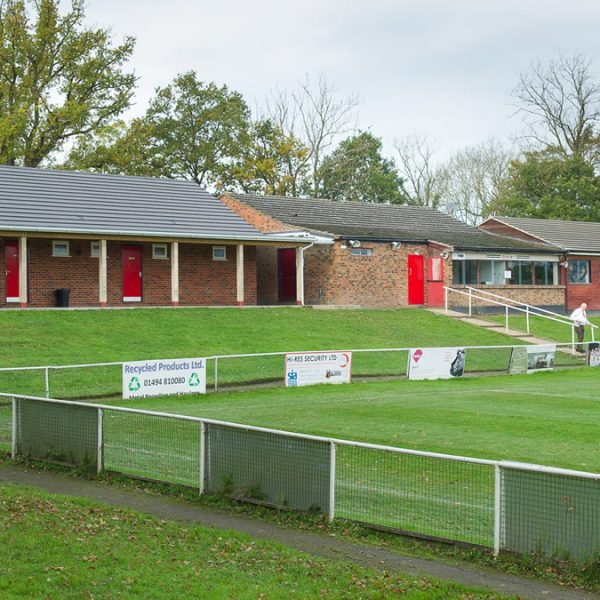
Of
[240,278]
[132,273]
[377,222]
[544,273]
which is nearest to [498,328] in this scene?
[240,278]

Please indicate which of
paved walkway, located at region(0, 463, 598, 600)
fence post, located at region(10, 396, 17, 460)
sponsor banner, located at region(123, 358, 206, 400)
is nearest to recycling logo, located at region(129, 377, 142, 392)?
sponsor banner, located at region(123, 358, 206, 400)

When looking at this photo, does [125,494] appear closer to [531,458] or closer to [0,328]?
[531,458]

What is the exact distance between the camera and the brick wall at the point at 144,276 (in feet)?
116

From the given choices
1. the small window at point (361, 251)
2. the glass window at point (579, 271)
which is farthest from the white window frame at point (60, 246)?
the glass window at point (579, 271)

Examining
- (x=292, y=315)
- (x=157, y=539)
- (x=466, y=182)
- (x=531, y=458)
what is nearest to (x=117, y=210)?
(x=292, y=315)

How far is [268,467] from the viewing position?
1162 cm

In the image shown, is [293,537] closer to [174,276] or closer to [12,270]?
[174,276]

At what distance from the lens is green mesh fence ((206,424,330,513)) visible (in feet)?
36.4

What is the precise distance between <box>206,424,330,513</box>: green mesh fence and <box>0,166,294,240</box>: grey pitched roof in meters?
23.1

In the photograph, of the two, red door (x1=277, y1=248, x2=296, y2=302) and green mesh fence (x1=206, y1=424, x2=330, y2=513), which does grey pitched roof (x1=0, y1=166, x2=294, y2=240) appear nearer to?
red door (x1=277, y1=248, x2=296, y2=302)

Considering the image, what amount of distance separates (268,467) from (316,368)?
1469 centimetres

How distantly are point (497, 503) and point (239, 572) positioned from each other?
2.62 meters

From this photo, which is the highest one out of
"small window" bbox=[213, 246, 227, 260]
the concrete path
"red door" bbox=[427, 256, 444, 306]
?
"small window" bbox=[213, 246, 227, 260]

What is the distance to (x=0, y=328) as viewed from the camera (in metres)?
28.9
